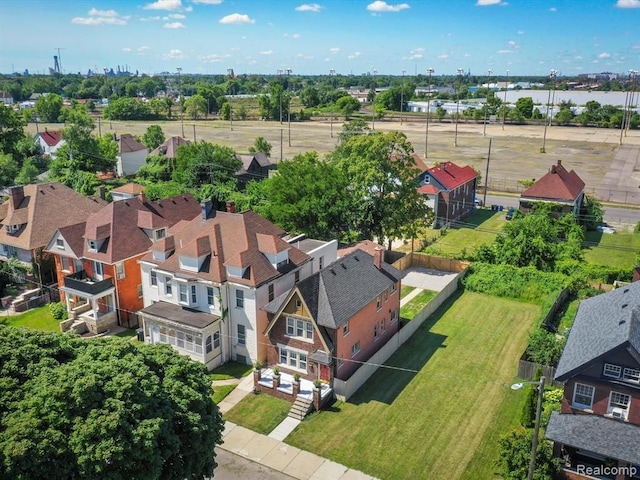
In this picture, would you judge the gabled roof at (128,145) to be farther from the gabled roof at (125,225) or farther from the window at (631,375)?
the window at (631,375)

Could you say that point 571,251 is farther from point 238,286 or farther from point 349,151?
point 238,286

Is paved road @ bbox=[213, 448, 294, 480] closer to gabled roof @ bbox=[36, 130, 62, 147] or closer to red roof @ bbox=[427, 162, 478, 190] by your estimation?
red roof @ bbox=[427, 162, 478, 190]

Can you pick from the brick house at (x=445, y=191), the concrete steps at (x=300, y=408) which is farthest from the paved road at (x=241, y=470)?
the brick house at (x=445, y=191)

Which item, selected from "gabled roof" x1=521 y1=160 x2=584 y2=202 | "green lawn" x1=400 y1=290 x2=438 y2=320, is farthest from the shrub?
"gabled roof" x1=521 y1=160 x2=584 y2=202

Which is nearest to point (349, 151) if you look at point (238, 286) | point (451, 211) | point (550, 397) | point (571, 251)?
point (451, 211)

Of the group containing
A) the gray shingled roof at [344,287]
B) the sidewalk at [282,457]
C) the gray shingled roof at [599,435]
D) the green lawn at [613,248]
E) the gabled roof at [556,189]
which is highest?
the gabled roof at [556,189]

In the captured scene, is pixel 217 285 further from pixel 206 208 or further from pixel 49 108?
pixel 49 108

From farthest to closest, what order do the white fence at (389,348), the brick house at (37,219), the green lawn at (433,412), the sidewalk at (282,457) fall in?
the brick house at (37,219), the white fence at (389,348), the green lawn at (433,412), the sidewalk at (282,457)
